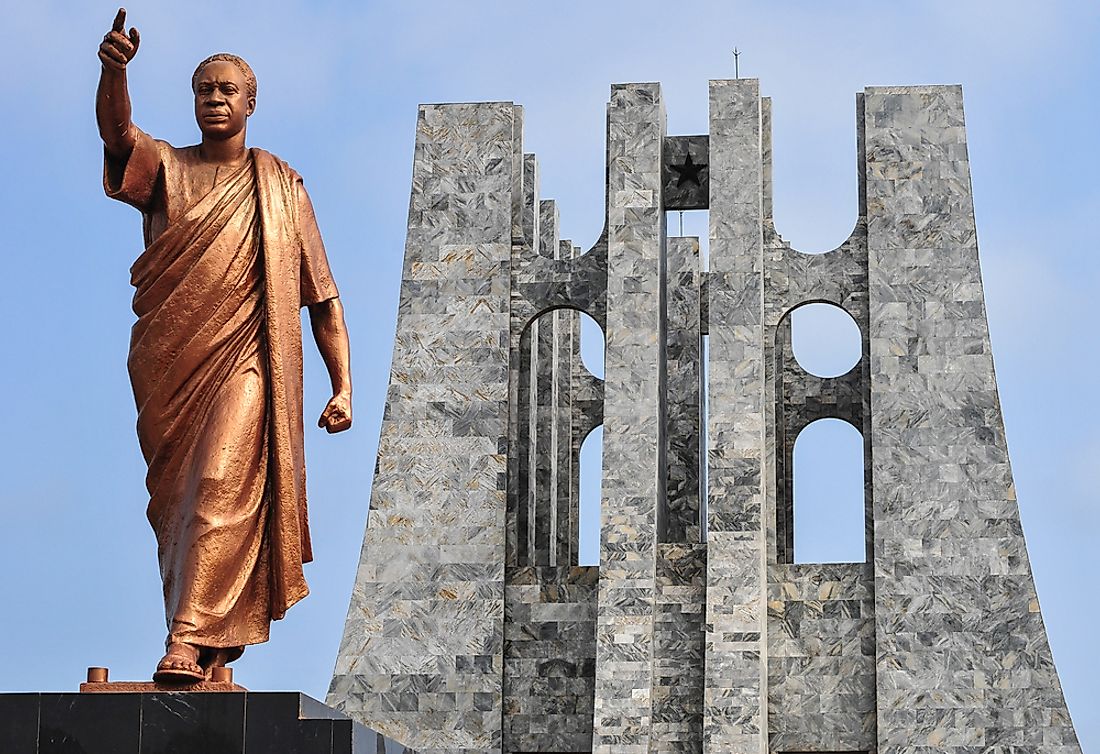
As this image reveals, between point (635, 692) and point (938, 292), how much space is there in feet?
17.6

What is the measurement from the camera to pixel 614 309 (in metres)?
21.2

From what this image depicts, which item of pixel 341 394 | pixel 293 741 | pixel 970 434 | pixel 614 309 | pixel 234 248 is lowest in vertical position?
pixel 293 741

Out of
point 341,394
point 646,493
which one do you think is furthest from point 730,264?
point 341,394

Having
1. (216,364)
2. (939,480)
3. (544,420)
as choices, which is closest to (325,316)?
(216,364)

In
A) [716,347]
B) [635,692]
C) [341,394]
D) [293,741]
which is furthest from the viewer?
[716,347]

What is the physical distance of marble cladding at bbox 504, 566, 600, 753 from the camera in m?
20.5

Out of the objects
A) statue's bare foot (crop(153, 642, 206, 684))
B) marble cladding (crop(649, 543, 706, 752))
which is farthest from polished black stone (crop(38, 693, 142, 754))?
marble cladding (crop(649, 543, 706, 752))

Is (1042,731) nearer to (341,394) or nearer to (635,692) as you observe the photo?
(635,692)

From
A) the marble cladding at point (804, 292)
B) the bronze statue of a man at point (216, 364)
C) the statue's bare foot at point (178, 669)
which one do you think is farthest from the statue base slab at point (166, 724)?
the marble cladding at point (804, 292)

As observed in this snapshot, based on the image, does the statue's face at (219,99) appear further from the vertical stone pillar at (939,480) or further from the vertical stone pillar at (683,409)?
the vertical stone pillar at (683,409)

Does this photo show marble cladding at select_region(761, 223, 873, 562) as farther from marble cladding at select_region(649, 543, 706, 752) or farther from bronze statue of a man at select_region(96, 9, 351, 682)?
bronze statue of a man at select_region(96, 9, 351, 682)

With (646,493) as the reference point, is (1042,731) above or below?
below

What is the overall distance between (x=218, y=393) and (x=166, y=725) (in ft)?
4.28

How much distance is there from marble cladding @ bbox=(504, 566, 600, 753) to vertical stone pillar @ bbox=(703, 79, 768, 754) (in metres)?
1.50
